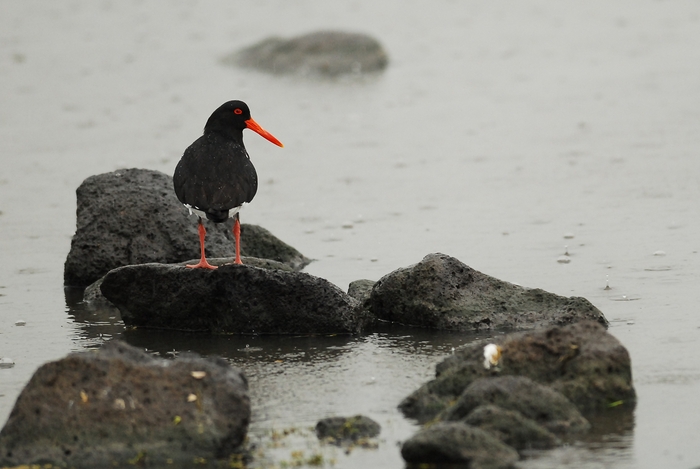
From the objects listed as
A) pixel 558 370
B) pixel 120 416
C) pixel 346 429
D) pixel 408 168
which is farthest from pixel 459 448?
pixel 408 168

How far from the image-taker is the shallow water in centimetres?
705

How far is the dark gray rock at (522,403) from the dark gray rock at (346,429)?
42 centimetres

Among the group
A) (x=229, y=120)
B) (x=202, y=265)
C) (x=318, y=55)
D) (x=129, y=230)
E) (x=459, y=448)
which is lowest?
(x=459, y=448)

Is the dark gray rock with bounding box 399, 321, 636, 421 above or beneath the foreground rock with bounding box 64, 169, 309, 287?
beneath

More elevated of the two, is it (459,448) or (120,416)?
(120,416)

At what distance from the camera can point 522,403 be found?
580 cm

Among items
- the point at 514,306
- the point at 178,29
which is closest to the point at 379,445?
the point at 514,306

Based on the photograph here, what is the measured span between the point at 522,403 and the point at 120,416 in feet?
7.19

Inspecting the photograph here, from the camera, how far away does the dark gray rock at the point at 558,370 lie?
6.21 metres

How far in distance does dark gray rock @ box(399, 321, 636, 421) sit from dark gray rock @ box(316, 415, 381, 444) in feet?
1.30

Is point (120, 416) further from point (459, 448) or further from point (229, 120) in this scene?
point (229, 120)

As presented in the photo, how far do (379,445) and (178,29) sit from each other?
25475mm

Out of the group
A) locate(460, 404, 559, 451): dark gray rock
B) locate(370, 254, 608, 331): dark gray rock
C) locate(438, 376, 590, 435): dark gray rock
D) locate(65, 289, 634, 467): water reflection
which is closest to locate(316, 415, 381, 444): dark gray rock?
locate(65, 289, 634, 467): water reflection

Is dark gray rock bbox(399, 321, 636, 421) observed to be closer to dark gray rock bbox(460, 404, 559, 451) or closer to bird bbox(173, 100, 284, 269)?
dark gray rock bbox(460, 404, 559, 451)
